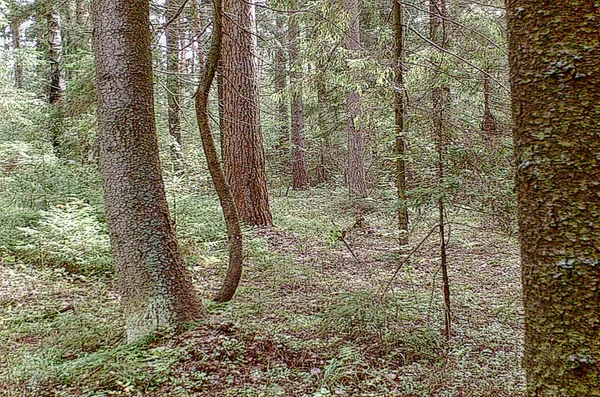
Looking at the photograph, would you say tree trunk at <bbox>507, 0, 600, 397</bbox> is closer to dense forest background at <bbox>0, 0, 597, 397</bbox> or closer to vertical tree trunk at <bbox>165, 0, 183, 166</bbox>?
dense forest background at <bbox>0, 0, 597, 397</bbox>

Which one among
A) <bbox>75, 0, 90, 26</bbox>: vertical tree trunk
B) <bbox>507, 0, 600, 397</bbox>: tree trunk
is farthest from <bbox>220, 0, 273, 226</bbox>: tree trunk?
<bbox>507, 0, 600, 397</bbox>: tree trunk

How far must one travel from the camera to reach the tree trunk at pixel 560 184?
4.68 feet

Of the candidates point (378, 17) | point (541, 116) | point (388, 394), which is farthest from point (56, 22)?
point (541, 116)

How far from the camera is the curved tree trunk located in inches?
177

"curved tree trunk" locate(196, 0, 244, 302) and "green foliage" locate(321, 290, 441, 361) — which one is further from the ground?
"curved tree trunk" locate(196, 0, 244, 302)

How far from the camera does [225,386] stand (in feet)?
11.0

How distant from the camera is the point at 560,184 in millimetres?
1480

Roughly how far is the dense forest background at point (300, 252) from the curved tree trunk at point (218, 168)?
24mm

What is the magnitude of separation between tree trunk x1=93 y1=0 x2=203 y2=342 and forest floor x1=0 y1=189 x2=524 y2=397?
31cm

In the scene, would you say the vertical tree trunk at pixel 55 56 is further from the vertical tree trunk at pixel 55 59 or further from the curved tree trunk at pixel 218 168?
the curved tree trunk at pixel 218 168

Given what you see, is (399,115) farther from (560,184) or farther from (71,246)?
(71,246)

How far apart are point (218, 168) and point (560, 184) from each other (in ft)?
12.1

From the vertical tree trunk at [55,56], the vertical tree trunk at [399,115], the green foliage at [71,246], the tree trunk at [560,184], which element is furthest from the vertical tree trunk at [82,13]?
the tree trunk at [560,184]

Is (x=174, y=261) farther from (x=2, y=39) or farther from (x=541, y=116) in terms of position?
(x=2, y=39)
